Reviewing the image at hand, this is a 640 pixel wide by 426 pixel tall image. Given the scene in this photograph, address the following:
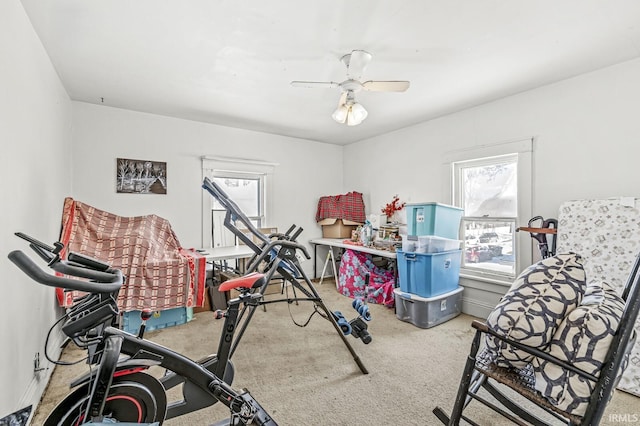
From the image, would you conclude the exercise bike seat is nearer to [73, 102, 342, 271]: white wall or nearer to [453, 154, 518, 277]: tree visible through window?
[73, 102, 342, 271]: white wall

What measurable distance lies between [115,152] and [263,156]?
6.41ft

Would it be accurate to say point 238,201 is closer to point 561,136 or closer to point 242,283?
point 242,283

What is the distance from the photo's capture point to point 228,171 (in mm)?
4352

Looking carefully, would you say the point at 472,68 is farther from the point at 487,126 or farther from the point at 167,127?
the point at 167,127

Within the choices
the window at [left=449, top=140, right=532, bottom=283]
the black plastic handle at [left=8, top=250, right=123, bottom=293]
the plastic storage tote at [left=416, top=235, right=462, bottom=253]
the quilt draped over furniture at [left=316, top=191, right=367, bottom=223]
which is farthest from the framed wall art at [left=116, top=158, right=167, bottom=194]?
the window at [left=449, top=140, right=532, bottom=283]

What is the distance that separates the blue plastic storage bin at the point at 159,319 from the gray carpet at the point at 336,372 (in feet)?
0.35

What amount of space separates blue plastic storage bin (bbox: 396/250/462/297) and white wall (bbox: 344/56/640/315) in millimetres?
399

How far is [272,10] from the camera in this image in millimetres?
1802

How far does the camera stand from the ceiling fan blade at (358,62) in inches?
87.9

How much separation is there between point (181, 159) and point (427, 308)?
3.62m

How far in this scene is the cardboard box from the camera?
502cm

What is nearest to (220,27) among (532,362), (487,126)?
(532,362)

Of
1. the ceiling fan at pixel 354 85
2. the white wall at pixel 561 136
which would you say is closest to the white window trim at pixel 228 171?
the ceiling fan at pixel 354 85

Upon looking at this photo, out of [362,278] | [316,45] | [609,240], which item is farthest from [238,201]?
[609,240]
